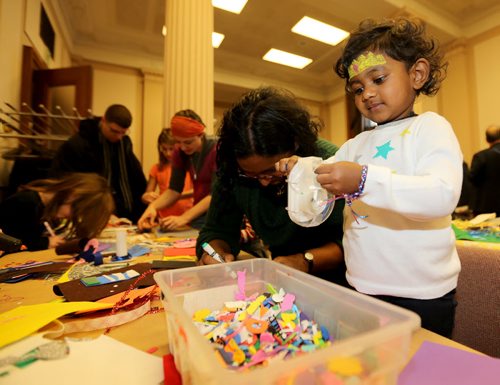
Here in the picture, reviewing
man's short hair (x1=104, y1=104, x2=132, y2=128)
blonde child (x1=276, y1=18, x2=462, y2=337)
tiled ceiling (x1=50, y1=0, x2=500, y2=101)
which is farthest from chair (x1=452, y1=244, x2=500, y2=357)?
tiled ceiling (x1=50, y1=0, x2=500, y2=101)

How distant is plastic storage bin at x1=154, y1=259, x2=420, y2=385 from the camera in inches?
10.8

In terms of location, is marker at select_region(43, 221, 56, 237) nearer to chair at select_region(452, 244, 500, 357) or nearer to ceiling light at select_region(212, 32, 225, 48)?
chair at select_region(452, 244, 500, 357)

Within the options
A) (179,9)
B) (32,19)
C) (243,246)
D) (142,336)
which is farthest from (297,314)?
(32,19)

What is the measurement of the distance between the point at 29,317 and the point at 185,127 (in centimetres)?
112

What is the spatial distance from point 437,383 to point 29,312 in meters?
0.67

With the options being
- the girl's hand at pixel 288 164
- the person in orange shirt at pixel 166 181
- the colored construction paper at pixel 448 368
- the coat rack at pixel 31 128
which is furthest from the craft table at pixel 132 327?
the coat rack at pixel 31 128

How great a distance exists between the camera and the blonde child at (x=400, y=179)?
49cm

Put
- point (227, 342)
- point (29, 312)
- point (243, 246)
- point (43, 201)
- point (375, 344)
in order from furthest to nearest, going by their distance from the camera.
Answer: point (43, 201) → point (243, 246) → point (29, 312) → point (227, 342) → point (375, 344)

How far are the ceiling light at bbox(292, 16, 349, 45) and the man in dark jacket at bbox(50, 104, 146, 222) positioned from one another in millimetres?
3097

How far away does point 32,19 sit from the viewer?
268 centimetres

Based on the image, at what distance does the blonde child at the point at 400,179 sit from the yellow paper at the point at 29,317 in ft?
1.60

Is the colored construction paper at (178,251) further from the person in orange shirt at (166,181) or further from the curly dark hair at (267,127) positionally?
the person in orange shirt at (166,181)

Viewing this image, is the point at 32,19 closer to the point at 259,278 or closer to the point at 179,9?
the point at 179,9

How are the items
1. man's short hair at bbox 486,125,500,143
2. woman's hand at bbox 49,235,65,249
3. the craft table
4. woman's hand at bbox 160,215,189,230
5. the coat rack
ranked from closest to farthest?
1. the craft table
2. woman's hand at bbox 49,235,65,249
3. woman's hand at bbox 160,215,189,230
4. the coat rack
5. man's short hair at bbox 486,125,500,143
